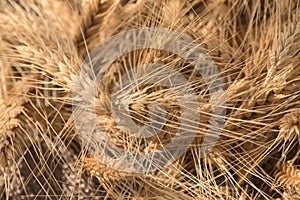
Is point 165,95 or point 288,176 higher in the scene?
point 165,95

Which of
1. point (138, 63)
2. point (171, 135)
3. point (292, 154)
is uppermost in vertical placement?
point (138, 63)

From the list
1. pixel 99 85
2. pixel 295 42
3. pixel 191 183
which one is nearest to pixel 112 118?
pixel 99 85

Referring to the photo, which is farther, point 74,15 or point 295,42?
point 74,15

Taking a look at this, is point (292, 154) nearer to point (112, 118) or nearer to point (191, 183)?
point (191, 183)

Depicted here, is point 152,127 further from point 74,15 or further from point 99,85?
point 74,15

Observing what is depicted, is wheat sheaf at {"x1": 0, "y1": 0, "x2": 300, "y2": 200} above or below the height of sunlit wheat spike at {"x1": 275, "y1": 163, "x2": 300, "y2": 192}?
above

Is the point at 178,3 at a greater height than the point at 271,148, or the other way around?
the point at 178,3

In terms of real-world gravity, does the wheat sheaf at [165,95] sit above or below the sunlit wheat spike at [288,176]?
above
